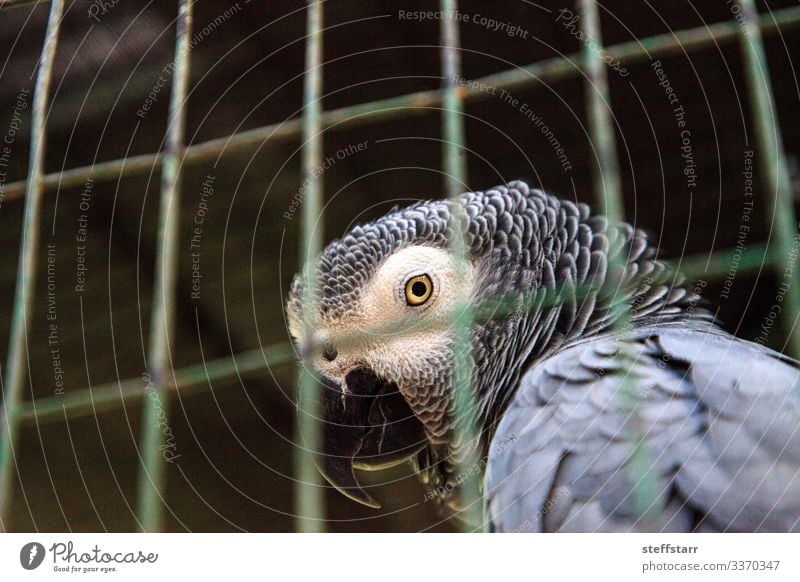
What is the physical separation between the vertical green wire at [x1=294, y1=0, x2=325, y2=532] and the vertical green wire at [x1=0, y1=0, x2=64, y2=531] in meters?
0.36

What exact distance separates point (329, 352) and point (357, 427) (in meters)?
0.09

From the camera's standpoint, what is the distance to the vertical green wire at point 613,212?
785mm

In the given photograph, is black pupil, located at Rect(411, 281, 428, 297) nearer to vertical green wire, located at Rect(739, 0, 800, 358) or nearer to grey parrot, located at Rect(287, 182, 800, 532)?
grey parrot, located at Rect(287, 182, 800, 532)

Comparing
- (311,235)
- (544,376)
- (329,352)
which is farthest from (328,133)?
(544,376)

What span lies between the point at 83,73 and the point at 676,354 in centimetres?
91

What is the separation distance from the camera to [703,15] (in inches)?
43.5

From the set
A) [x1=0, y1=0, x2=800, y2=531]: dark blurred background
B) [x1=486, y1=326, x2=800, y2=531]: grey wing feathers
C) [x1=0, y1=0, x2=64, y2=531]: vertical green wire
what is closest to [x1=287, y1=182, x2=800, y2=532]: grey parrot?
[x1=486, y1=326, x2=800, y2=531]: grey wing feathers

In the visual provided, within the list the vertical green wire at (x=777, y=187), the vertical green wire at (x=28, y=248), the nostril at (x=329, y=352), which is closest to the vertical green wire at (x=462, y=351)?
the nostril at (x=329, y=352)

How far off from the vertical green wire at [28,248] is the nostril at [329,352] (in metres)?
0.42

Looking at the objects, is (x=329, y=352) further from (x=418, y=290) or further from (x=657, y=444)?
(x=657, y=444)

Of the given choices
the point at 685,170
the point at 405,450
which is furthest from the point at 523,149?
the point at 405,450

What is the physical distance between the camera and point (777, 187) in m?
0.90

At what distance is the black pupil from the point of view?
3.21 ft
